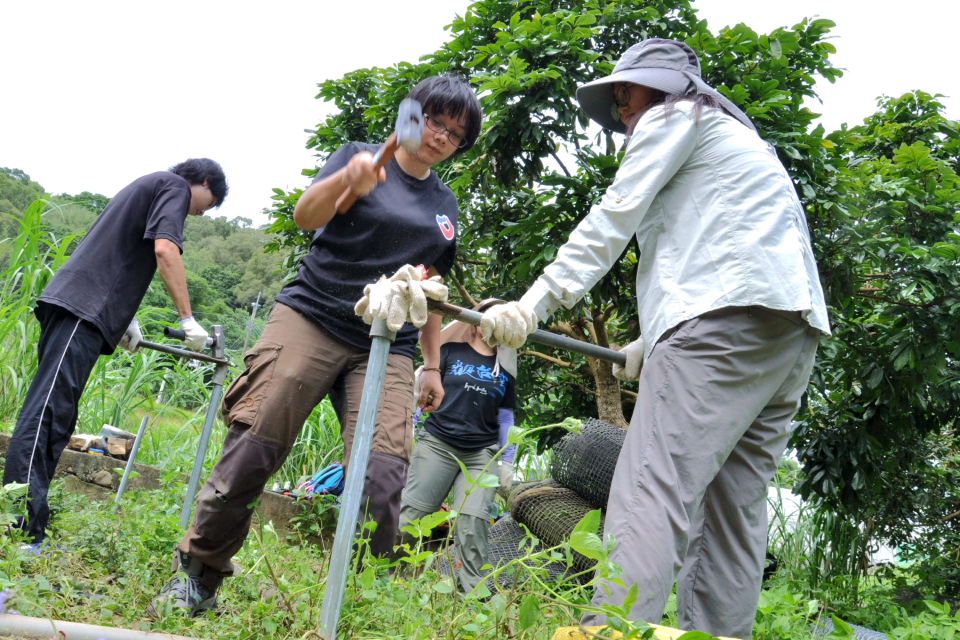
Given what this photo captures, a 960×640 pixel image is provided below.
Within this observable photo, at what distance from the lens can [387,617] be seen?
1.50 meters

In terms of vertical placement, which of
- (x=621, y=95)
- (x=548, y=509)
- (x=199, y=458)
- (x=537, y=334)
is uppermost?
(x=621, y=95)

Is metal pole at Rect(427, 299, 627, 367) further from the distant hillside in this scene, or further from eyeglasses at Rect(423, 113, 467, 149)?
the distant hillside

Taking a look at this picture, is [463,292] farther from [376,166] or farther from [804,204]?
[376,166]

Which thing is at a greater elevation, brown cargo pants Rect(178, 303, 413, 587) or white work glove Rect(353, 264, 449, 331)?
white work glove Rect(353, 264, 449, 331)

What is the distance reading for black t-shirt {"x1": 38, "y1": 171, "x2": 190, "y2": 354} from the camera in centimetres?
277

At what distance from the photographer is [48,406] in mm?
2631

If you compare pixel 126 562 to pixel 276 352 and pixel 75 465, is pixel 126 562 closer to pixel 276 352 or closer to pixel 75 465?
pixel 276 352

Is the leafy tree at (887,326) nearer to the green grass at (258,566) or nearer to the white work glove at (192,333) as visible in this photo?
the green grass at (258,566)

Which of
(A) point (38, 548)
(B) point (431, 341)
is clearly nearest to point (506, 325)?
(B) point (431, 341)

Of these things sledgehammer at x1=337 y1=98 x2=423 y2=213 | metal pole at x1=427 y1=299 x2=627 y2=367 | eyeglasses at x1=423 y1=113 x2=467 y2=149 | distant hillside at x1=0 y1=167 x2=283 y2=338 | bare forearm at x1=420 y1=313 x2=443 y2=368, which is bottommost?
distant hillside at x1=0 y1=167 x2=283 y2=338

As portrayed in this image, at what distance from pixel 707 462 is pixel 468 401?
2.38 metres

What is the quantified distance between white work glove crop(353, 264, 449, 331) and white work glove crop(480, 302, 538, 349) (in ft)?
0.37

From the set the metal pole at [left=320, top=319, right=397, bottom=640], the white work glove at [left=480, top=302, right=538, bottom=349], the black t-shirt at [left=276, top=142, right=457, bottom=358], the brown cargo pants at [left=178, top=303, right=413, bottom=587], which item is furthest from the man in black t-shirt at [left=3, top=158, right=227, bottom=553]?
the white work glove at [left=480, top=302, right=538, bottom=349]

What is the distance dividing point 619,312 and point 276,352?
247 cm
